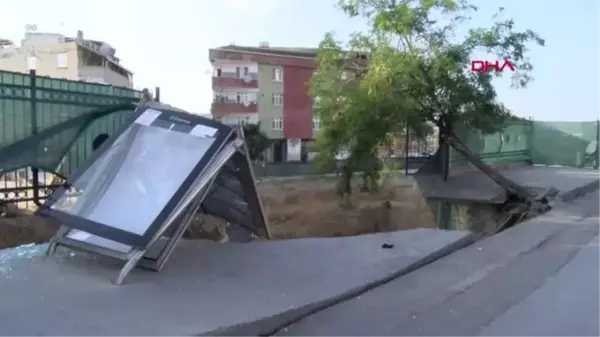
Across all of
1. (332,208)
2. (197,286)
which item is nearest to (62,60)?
(332,208)

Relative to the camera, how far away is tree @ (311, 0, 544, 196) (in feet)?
42.9

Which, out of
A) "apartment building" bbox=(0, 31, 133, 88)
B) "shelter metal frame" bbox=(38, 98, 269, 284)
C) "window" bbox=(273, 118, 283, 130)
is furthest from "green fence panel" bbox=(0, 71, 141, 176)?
"apartment building" bbox=(0, 31, 133, 88)

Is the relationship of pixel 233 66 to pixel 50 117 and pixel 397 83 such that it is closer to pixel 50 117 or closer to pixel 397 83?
pixel 397 83

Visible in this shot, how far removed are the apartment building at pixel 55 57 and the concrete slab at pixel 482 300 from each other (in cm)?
3857

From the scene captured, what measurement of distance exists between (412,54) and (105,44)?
42.3 metres

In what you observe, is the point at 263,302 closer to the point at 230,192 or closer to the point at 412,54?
the point at 230,192

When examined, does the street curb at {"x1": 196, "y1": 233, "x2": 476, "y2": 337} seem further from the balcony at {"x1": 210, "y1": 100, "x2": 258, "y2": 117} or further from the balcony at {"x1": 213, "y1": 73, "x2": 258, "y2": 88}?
the balcony at {"x1": 213, "y1": 73, "x2": 258, "y2": 88}

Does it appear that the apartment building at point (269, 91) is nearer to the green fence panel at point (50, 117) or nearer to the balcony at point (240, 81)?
the balcony at point (240, 81)

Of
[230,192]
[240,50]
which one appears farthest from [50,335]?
[240,50]

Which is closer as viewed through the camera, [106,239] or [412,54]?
[106,239]

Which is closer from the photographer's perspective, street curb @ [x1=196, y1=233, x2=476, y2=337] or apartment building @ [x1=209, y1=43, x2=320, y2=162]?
street curb @ [x1=196, y1=233, x2=476, y2=337]

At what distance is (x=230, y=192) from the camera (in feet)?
20.6

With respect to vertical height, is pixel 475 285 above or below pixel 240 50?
below
